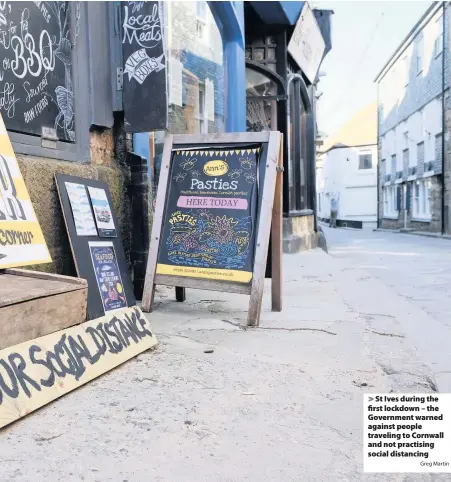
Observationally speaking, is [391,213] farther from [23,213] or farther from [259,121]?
[23,213]

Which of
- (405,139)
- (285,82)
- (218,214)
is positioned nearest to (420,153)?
(405,139)

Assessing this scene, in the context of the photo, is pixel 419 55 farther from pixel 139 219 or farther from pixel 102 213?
pixel 102 213

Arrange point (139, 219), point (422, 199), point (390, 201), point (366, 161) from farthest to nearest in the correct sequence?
point (366, 161) → point (390, 201) → point (422, 199) → point (139, 219)

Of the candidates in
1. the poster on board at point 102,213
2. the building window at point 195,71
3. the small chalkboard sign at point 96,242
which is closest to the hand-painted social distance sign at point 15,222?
the small chalkboard sign at point 96,242

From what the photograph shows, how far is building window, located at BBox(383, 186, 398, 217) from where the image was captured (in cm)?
2708

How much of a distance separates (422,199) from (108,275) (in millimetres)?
22021

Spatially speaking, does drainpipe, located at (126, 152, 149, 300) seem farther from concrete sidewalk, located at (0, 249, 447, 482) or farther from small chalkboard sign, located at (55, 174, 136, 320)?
concrete sidewalk, located at (0, 249, 447, 482)

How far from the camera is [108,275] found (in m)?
3.43

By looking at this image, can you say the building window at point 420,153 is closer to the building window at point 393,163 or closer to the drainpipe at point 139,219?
the building window at point 393,163

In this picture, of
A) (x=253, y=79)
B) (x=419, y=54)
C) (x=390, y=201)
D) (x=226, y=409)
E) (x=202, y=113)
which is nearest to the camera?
(x=226, y=409)

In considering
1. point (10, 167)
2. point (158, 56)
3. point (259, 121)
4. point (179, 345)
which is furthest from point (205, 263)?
point (259, 121)

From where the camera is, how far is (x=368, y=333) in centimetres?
317

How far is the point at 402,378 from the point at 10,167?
2351 millimetres

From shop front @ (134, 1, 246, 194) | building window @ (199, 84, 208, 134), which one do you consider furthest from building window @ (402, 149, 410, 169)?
building window @ (199, 84, 208, 134)
